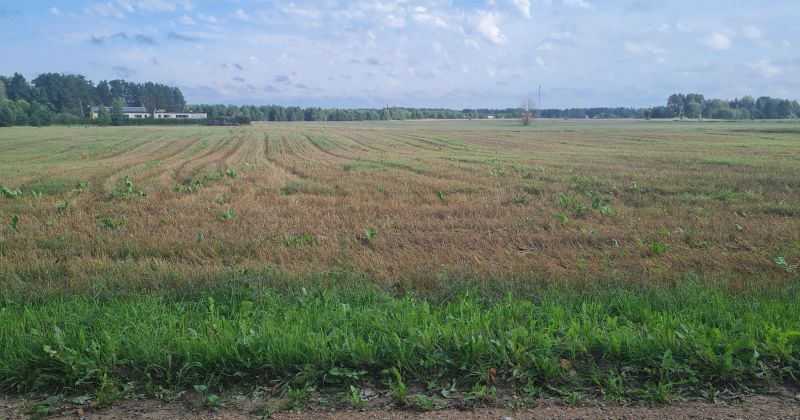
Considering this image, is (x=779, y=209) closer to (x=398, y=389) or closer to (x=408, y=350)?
(x=408, y=350)

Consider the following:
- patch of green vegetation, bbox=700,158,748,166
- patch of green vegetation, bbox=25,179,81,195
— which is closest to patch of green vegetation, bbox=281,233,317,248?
patch of green vegetation, bbox=25,179,81,195

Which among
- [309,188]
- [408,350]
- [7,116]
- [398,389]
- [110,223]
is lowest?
[309,188]

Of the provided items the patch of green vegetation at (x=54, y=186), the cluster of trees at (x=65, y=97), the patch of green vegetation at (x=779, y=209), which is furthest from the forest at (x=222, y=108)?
the patch of green vegetation at (x=779, y=209)

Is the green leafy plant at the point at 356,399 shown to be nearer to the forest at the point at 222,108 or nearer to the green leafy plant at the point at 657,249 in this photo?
the green leafy plant at the point at 657,249

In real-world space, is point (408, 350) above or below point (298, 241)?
above

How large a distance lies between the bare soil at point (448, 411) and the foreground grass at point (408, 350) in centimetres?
16

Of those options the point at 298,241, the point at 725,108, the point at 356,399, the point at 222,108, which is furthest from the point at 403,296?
the point at 222,108

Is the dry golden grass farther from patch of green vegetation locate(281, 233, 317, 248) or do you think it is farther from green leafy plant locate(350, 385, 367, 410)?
green leafy plant locate(350, 385, 367, 410)

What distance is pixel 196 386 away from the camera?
4.00m

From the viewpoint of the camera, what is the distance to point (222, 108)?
16250 cm

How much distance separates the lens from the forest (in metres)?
110

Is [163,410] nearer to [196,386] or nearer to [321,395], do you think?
[196,386]

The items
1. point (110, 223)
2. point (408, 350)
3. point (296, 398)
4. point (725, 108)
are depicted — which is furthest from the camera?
point (725, 108)

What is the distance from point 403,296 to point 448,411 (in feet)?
8.54
